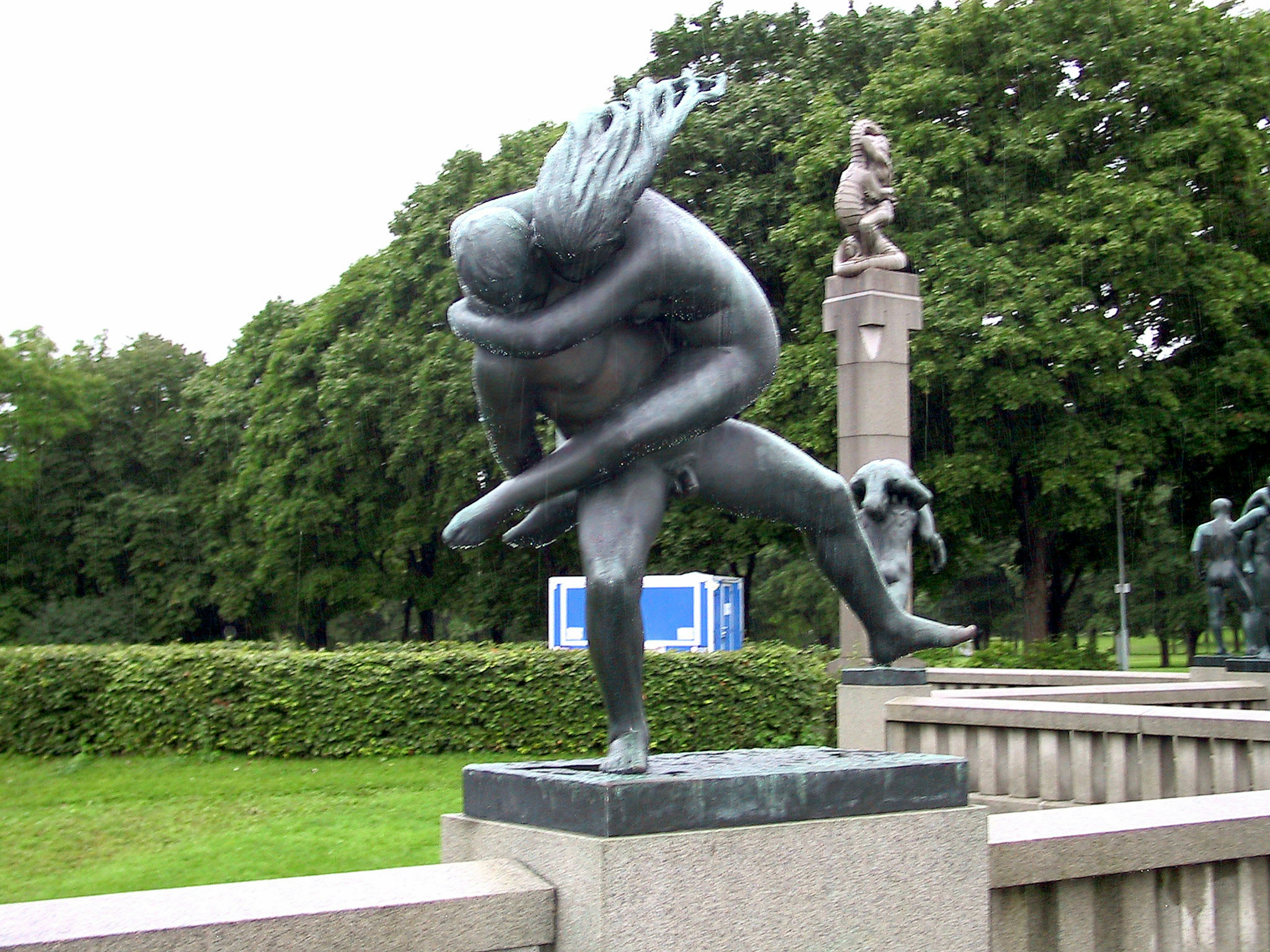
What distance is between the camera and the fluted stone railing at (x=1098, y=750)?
696 cm

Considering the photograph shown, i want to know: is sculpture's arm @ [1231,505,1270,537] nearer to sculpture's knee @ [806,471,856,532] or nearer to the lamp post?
sculpture's knee @ [806,471,856,532]

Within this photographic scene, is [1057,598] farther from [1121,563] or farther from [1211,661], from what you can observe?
[1211,661]

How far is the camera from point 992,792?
8.03 meters

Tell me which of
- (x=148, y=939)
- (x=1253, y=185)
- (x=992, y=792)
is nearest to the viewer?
(x=148, y=939)

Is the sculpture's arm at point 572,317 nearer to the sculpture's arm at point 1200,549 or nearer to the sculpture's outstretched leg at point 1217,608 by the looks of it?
the sculpture's arm at point 1200,549

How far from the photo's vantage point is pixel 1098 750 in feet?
24.4

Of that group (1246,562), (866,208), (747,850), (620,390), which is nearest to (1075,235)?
(866,208)

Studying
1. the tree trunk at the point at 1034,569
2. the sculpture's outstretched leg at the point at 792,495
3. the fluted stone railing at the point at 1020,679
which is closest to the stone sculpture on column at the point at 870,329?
the fluted stone railing at the point at 1020,679

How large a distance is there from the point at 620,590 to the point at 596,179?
0.99m

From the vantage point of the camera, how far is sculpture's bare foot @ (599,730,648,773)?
10.8 ft

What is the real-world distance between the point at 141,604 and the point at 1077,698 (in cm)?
3306

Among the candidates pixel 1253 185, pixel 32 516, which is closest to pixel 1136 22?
pixel 1253 185

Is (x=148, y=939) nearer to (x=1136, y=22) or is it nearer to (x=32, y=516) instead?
(x=1136, y=22)

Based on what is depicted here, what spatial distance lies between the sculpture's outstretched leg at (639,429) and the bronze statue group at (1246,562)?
10.9 m
